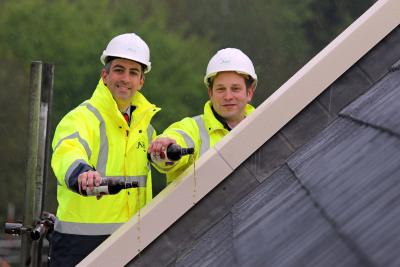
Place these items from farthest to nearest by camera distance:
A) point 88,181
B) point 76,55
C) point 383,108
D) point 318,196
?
point 76,55, point 88,181, point 383,108, point 318,196

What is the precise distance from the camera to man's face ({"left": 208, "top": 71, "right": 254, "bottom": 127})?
5836 millimetres

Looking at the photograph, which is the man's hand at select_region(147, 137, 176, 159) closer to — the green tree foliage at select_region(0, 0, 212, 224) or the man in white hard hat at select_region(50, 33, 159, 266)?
the man in white hard hat at select_region(50, 33, 159, 266)

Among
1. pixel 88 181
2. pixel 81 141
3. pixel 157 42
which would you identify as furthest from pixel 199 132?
pixel 157 42

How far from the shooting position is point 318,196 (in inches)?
120

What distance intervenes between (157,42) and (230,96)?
174 ft

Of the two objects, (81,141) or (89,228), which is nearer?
(81,141)

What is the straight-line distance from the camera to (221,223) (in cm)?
452

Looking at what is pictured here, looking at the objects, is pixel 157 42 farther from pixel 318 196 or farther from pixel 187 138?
pixel 318 196

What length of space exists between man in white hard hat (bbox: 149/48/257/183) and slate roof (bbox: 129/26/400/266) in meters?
0.70

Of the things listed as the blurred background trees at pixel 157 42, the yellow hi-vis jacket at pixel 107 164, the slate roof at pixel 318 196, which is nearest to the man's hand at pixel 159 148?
the slate roof at pixel 318 196

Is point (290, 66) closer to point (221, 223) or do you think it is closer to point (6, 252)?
point (6, 252)

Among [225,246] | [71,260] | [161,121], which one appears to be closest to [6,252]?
[71,260]

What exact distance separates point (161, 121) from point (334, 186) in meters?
52.8

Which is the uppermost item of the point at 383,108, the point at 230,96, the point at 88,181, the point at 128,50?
the point at 128,50
